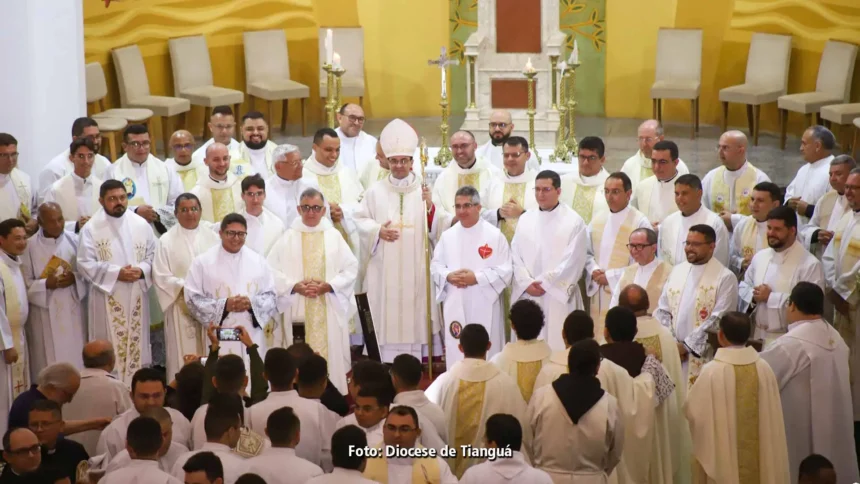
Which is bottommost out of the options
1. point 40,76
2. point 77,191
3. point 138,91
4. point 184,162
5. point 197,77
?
point 77,191

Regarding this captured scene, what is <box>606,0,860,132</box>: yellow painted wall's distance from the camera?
14203 mm

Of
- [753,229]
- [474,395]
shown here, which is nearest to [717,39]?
[753,229]

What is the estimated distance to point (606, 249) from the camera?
9.24 meters

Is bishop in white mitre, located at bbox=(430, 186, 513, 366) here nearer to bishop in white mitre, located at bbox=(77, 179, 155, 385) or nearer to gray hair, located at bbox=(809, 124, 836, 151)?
bishop in white mitre, located at bbox=(77, 179, 155, 385)

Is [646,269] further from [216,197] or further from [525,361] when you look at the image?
[216,197]

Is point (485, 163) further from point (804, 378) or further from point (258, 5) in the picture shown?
point (258, 5)

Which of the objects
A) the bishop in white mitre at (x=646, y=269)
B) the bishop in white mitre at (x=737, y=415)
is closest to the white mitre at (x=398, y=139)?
the bishop in white mitre at (x=646, y=269)

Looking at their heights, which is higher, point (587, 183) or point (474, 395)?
point (587, 183)

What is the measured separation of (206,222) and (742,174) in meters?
4.02

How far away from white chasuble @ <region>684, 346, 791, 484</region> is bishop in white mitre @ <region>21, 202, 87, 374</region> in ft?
14.6

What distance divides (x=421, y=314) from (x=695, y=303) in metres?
2.50

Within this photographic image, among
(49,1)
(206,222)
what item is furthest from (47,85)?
(206,222)

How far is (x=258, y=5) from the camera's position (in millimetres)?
15281

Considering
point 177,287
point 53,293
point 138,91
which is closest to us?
point 177,287
